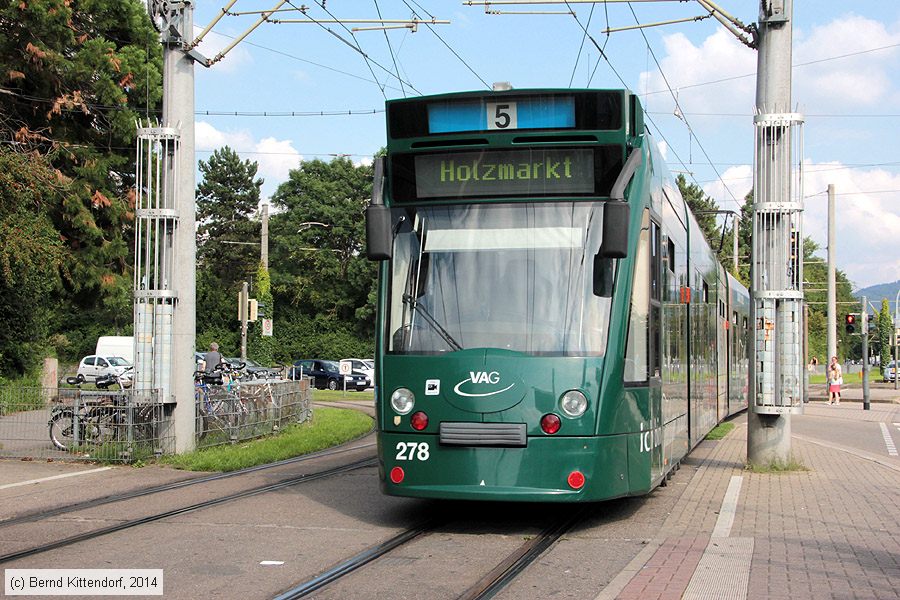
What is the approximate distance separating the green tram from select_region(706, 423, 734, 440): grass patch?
10.6m

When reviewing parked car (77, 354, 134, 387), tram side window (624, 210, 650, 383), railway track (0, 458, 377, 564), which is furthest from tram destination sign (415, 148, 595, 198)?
parked car (77, 354, 134, 387)

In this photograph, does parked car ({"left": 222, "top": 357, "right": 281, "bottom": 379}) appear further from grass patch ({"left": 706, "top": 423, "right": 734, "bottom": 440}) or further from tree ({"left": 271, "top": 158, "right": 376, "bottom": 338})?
tree ({"left": 271, "top": 158, "right": 376, "bottom": 338})

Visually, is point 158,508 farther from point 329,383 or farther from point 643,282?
point 329,383

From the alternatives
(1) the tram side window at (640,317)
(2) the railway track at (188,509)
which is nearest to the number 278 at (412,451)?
(1) the tram side window at (640,317)

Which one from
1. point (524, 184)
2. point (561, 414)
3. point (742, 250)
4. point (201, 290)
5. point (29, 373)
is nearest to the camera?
point (561, 414)

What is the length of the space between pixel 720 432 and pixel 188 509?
13.4m

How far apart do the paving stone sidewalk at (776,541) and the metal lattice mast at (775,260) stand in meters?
0.71

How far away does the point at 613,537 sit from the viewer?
8.80 m

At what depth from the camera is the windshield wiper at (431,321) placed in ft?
28.6

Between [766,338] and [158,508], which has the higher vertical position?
[766,338]

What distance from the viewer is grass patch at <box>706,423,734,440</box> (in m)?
19.9

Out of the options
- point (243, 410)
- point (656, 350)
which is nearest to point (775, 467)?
point (656, 350)

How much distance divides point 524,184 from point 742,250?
83870 mm

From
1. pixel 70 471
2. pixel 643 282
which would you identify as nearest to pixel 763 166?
pixel 643 282
